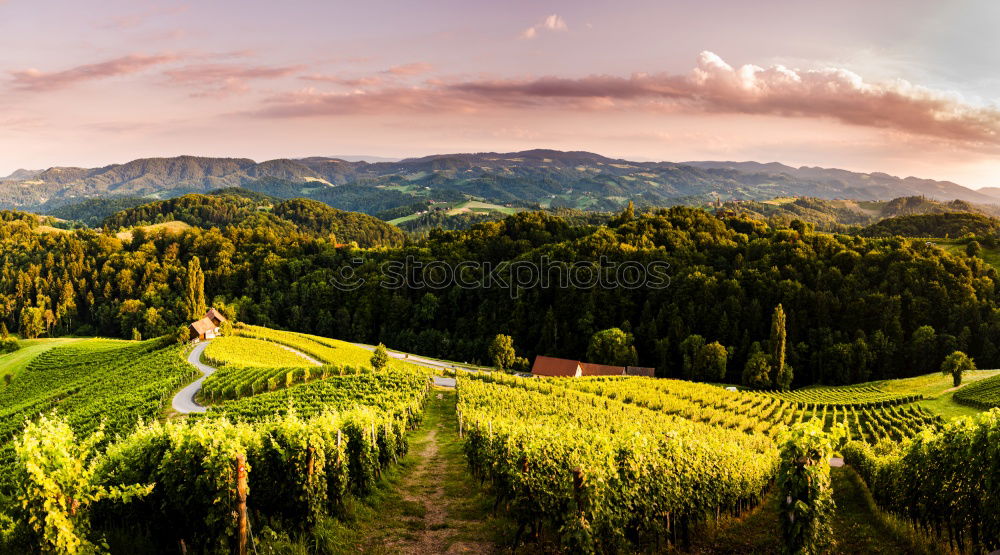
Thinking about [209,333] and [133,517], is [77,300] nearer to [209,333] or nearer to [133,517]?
[209,333]

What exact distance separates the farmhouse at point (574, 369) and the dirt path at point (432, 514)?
2016 inches

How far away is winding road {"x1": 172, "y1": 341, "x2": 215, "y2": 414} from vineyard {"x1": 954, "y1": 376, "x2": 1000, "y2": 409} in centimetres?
8112

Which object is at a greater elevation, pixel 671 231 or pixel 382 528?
pixel 671 231

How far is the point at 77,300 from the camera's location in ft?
480

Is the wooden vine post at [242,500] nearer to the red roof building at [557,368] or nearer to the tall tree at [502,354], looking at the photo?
the red roof building at [557,368]

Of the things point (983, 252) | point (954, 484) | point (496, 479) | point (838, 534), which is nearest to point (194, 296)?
point (496, 479)

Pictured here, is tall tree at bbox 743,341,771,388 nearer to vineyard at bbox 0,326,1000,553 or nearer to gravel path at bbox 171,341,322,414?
vineyard at bbox 0,326,1000,553

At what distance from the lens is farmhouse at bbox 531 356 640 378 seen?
80.5 m

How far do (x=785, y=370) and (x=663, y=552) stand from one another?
7667 cm

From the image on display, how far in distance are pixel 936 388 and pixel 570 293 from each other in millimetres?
66743

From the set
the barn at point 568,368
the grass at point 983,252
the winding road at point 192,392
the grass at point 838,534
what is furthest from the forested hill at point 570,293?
the grass at point 838,534

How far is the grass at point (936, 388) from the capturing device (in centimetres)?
6125

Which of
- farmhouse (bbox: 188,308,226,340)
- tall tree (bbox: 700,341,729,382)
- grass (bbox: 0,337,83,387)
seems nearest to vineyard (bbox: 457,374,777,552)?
tall tree (bbox: 700,341,729,382)

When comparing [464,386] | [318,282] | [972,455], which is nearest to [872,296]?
[464,386]
